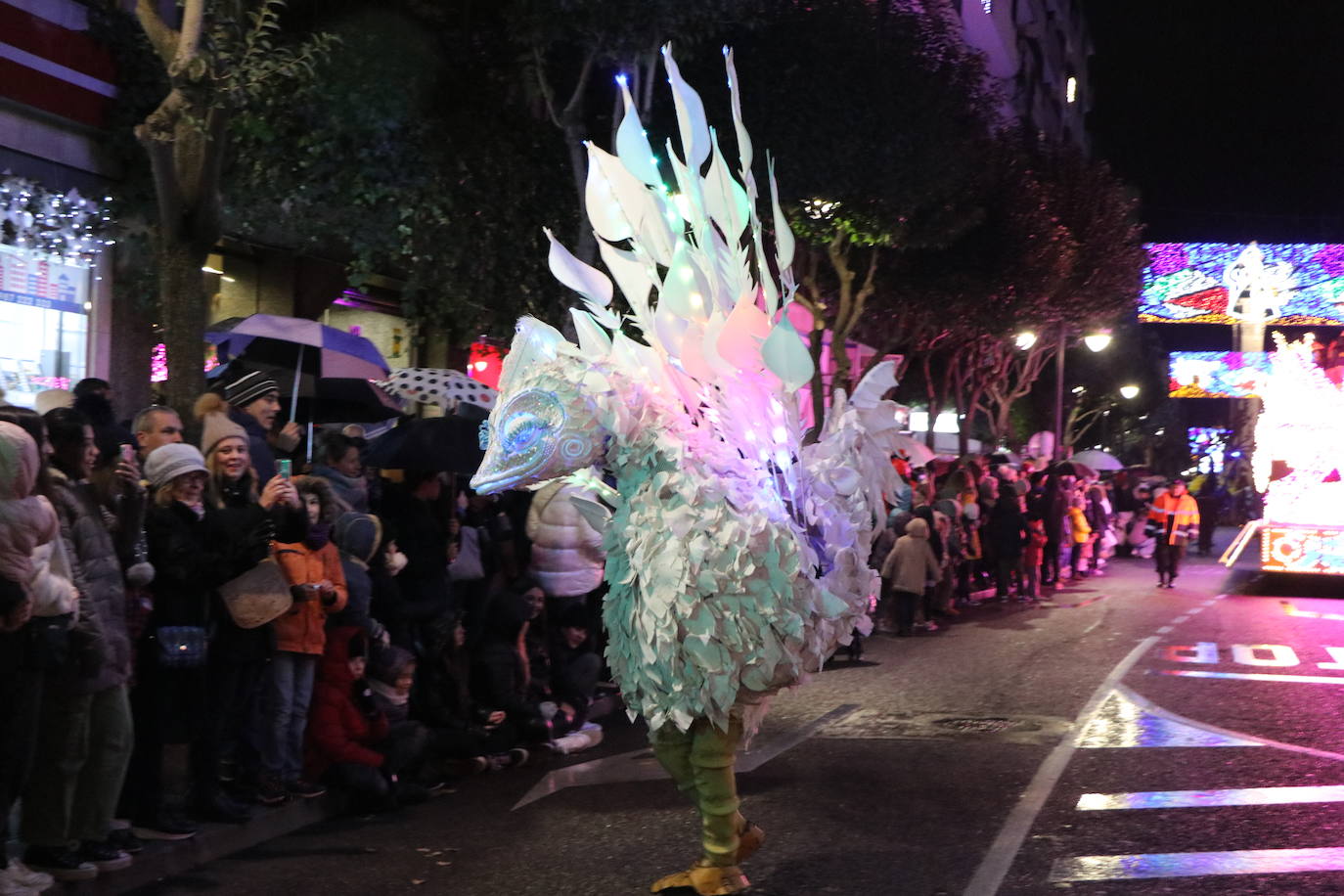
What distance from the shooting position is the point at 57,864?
5.75 meters

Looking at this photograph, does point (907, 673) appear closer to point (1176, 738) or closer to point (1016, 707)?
point (1016, 707)

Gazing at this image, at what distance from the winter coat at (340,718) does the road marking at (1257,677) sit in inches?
281

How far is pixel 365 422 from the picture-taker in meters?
12.1

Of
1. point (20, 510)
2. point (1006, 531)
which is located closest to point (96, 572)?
point (20, 510)

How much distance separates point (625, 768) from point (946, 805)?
1921mm

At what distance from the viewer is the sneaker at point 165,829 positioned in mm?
6289

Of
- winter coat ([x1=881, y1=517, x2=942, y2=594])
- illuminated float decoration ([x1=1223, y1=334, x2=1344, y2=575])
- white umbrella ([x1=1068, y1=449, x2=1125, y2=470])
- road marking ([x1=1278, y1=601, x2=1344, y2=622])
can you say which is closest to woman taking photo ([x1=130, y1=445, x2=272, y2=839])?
winter coat ([x1=881, y1=517, x2=942, y2=594])

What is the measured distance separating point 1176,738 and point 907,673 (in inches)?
127

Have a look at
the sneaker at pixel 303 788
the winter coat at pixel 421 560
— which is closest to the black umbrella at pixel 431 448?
the winter coat at pixel 421 560

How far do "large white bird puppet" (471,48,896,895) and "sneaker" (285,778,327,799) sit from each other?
88.2 inches

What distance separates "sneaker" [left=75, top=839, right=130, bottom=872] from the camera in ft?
19.3

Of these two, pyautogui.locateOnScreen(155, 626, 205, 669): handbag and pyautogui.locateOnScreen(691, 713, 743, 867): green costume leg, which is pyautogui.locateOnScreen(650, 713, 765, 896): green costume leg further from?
pyautogui.locateOnScreen(155, 626, 205, 669): handbag

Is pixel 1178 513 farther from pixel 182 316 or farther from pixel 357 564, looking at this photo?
pixel 357 564


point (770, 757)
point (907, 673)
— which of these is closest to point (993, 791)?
point (770, 757)
